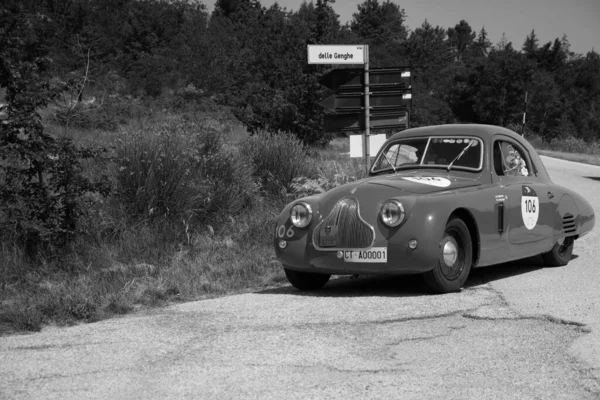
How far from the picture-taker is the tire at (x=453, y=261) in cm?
764

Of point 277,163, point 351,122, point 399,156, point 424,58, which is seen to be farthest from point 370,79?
point 424,58

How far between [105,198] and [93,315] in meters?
5.03

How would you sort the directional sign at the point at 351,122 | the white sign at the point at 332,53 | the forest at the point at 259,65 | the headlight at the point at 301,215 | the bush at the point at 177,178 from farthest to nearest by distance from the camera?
the forest at the point at 259,65
the directional sign at the point at 351,122
the white sign at the point at 332,53
the bush at the point at 177,178
the headlight at the point at 301,215

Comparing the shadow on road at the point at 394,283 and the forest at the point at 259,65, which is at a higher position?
the forest at the point at 259,65

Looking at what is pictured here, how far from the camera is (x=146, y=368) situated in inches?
203

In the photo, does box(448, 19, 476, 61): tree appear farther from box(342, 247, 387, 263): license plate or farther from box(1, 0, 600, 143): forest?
box(342, 247, 387, 263): license plate

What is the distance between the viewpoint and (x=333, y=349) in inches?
221

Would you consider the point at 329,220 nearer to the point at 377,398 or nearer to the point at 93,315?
the point at 93,315

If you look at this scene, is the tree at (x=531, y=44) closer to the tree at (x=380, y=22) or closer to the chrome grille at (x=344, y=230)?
the tree at (x=380, y=22)

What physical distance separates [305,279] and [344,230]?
80 centimetres

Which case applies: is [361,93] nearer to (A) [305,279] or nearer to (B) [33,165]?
(B) [33,165]

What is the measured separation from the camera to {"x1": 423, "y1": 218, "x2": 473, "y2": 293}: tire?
7637mm

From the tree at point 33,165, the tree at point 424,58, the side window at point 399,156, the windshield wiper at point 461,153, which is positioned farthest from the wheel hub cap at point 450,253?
the tree at point 424,58

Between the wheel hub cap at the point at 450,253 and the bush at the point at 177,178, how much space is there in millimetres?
5148
